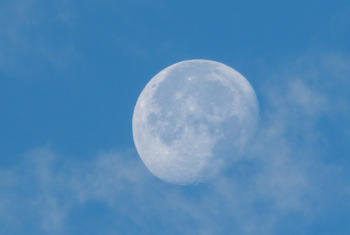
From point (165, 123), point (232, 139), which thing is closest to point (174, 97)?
point (165, 123)

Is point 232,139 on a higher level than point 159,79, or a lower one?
lower

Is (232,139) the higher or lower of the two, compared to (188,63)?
lower

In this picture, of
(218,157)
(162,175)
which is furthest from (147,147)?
(218,157)

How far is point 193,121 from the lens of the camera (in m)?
63.1

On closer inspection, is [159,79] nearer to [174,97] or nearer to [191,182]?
[174,97]

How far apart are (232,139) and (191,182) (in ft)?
22.0

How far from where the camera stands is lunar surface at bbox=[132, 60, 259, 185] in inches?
2491

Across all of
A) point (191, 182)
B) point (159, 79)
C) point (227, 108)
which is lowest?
point (191, 182)

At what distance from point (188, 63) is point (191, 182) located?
42.7 feet

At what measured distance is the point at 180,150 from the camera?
211ft

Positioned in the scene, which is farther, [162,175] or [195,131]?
[162,175]

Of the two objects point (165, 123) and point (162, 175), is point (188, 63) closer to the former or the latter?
point (165, 123)

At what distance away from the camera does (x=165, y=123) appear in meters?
64.5

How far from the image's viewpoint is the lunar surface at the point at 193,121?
208 ft
